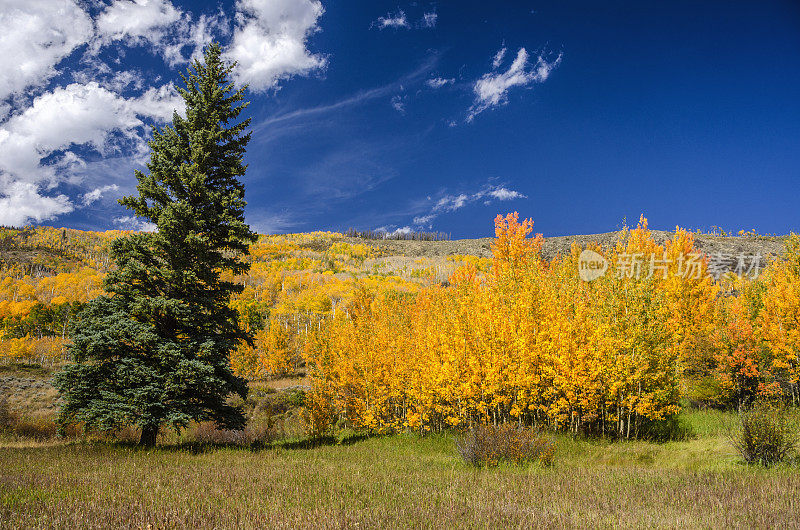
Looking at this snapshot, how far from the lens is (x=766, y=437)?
9883mm

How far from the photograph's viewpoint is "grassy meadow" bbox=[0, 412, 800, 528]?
4.64 metres

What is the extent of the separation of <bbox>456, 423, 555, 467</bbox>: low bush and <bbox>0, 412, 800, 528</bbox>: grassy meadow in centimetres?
43

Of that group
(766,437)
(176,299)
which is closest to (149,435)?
(176,299)

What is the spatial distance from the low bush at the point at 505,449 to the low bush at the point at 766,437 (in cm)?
497

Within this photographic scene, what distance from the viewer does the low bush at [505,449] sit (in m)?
10.1

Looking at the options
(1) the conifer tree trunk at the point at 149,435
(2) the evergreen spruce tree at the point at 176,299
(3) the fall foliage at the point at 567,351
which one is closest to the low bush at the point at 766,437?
(3) the fall foliage at the point at 567,351

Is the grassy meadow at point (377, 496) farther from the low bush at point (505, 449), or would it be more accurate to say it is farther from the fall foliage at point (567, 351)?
the fall foliage at point (567, 351)

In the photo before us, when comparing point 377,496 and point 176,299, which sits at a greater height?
point 176,299

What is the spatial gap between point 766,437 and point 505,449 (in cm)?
653

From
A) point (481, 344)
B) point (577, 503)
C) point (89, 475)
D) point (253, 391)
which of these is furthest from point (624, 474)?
point (253, 391)

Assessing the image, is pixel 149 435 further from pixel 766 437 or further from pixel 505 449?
pixel 766 437

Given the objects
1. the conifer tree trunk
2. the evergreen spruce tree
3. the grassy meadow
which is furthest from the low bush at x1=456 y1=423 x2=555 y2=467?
the conifer tree trunk

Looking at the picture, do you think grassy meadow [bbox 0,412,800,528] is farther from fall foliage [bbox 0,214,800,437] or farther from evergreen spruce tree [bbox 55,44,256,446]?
fall foliage [bbox 0,214,800,437]

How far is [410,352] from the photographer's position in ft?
66.8
